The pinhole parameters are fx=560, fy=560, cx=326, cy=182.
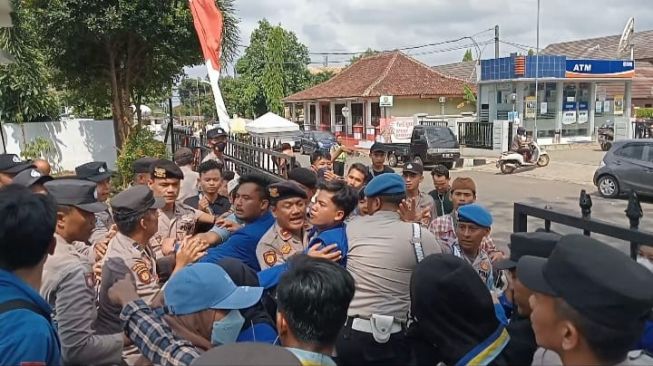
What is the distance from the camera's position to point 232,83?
5309 centimetres

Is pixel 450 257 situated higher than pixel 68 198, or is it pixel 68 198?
pixel 68 198

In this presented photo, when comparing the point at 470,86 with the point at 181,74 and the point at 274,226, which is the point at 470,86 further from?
the point at 274,226

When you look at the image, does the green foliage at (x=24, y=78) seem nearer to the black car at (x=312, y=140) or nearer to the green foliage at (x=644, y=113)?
the black car at (x=312, y=140)

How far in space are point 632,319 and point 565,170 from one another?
62.5 ft

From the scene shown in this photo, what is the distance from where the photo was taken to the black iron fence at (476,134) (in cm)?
2419

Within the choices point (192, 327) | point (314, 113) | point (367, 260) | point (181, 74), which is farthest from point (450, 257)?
point (314, 113)

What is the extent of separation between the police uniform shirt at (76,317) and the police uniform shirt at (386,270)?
3.72 feet

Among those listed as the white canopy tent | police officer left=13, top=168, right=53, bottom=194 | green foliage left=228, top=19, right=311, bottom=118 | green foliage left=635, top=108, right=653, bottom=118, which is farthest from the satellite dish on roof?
police officer left=13, top=168, right=53, bottom=194

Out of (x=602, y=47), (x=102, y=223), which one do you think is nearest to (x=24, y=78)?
(x=102, y=223)

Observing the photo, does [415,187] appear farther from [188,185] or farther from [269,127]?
[269,127]

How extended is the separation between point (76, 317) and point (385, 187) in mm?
1640

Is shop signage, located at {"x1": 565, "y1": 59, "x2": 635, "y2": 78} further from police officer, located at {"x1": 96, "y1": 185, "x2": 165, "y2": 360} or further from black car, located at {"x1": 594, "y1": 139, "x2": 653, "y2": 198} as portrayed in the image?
police officer, located at {"x1": 96, "y1": 185, "x2": 165, "y2": 360}

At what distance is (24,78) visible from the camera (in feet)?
52.3

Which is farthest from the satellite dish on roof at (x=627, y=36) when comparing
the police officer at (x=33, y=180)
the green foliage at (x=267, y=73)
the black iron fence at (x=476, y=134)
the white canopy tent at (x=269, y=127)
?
the police officer at (x=33, y=180)
